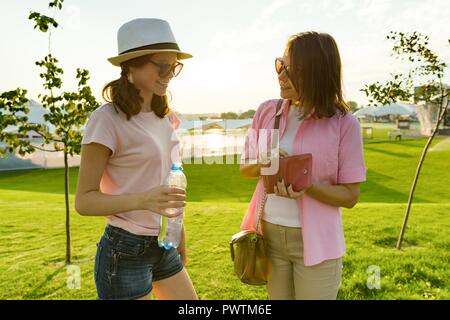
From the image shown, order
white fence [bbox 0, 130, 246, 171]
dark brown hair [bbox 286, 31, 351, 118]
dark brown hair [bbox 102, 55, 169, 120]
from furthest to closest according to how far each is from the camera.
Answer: white fence [bbox 0, 130, 246, 171], dark brown hair [bbox 286, 31, 351, 118], dark brown hair [bbox 102, 55, 169, 120]

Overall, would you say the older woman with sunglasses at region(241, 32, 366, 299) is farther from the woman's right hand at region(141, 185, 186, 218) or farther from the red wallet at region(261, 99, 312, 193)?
the woman's right hand at region(141, 185, 186, 218)

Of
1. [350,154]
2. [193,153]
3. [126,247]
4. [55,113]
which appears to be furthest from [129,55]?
[193,153]

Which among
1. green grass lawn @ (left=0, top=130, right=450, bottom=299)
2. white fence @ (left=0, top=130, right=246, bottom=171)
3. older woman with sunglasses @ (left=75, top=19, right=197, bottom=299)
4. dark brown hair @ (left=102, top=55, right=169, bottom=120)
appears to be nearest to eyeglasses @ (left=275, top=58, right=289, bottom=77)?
older woman with sunglasses @ (left=75, top=19, right=197, bottom=299)

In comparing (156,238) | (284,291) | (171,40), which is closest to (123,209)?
(156,238)

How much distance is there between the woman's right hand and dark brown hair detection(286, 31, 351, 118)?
101cm

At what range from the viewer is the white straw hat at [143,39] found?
7.45 ft

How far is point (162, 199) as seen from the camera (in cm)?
196

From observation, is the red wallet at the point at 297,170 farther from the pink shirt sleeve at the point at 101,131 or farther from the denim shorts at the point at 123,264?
the pink shirt sleeve at the point at 101,131

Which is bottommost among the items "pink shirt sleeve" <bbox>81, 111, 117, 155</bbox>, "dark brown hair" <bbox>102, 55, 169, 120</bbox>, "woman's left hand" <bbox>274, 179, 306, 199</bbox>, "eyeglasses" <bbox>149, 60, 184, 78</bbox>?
"woman's left hand" <bbox>274, 179, 306, 199</bbox>

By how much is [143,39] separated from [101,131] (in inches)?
22.0

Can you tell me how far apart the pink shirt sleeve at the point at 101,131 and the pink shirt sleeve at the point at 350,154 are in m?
1.33

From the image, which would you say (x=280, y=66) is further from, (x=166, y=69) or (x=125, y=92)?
(x=125, y=92)

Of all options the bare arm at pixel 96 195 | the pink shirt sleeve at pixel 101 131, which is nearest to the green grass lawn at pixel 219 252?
the bare arm at pixel 96 195

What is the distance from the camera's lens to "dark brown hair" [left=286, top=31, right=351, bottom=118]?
2.47m
